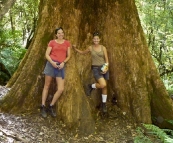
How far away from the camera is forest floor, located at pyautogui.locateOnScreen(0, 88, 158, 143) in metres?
5.14

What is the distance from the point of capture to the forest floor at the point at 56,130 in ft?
16.9

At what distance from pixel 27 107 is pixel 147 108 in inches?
103

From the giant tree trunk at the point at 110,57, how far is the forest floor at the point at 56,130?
343mm

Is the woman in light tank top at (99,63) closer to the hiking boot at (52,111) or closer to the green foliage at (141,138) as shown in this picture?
the green foliage at (141,138)

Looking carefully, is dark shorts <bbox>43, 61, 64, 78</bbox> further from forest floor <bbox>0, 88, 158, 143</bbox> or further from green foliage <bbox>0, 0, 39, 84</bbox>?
green foliage <bbox>0, 0, 39, 84</bbox>

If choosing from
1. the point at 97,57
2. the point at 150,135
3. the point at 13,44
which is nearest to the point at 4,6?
the point at 97,57

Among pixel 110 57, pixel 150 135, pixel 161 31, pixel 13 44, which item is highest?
pixel 161 31

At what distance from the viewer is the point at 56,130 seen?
18.3 ft

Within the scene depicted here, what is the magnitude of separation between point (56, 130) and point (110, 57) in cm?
207

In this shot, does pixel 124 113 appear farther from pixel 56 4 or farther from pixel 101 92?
pixel 56 4

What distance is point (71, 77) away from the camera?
5.93m

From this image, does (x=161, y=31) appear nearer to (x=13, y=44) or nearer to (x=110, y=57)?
(x=13, y=44)

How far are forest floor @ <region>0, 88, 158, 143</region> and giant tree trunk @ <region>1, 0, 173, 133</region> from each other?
0.34m

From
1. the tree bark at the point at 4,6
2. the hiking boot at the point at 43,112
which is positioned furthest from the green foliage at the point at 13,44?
the tree bark at the point at 4,6
